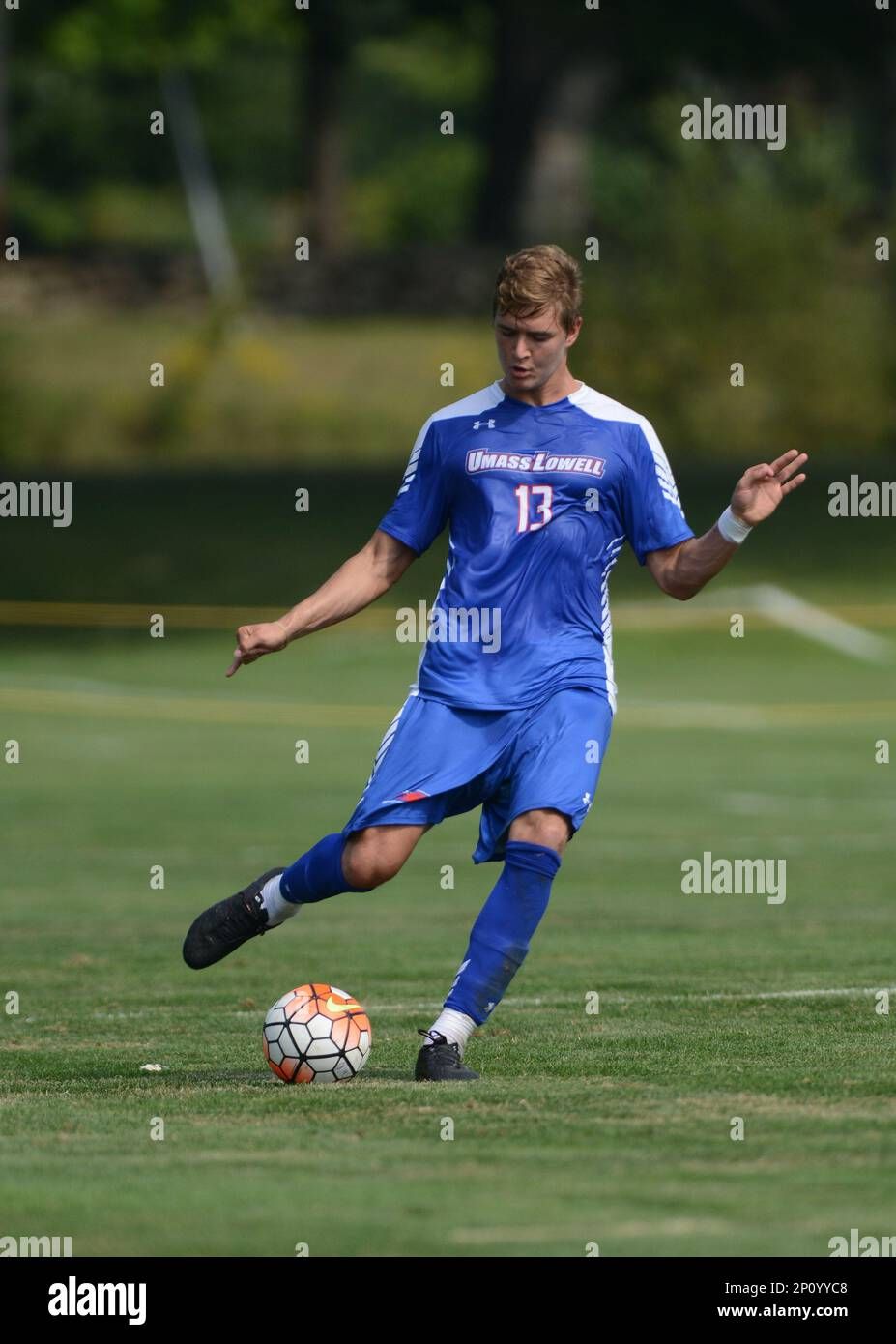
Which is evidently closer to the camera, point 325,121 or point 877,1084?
point 877,1084

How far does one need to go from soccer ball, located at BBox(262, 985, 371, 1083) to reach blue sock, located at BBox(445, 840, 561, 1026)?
33 cm

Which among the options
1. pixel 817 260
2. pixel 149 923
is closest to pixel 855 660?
pixel 817 260

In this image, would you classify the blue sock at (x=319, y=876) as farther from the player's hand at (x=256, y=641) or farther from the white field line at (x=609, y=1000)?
the white field line at (x=609, y=1000)

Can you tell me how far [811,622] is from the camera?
118 ft

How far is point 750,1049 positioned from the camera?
8289 millimetres

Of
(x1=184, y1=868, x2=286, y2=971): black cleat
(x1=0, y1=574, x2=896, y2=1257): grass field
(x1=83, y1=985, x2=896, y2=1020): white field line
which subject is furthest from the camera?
(x1=83, y1=985, x2=896, y2=1020): white field line

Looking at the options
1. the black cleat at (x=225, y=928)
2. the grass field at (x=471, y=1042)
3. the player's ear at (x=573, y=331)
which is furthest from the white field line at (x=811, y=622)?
the player's ear at (x=573, y=331)

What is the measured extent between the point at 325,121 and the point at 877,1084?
58186 mm

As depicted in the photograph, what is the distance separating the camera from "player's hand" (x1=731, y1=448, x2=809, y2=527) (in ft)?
26.9

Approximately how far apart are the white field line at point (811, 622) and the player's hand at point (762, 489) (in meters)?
25.8

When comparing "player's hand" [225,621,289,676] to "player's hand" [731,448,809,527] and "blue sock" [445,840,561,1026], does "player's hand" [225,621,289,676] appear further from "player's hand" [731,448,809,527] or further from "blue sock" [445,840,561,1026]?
"player's hand" [731,448,809,527]

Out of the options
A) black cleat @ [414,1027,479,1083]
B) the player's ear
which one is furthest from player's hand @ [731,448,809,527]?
black cleat @ [414,1027,479,1083]

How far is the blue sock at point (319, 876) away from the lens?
834 centimetres
